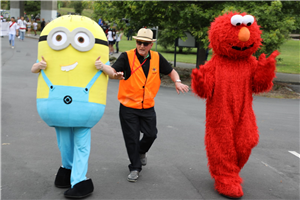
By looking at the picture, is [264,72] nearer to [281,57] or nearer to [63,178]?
[63,178]

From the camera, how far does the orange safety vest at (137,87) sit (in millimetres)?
4684

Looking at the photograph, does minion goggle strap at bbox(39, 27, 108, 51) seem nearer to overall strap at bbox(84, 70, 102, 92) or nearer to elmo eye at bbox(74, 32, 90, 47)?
elmo eye at bbox(74, 32, 90, 47)

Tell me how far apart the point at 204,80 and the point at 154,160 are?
186 cm

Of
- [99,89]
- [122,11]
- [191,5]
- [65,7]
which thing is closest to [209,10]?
[191,5]

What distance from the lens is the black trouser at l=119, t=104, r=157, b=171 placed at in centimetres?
471

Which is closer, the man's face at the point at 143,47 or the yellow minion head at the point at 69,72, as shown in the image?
the yellow minion head at the point at 69,72

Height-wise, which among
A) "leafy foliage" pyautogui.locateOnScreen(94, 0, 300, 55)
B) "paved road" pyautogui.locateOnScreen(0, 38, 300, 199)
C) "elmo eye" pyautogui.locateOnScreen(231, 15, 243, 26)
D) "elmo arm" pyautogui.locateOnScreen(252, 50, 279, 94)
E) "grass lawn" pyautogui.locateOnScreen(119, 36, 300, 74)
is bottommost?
"paved road" pyautogui.locateOnScreen(0, 38, 300, 199)

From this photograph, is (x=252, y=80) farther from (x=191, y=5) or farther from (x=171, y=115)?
(x=191, y=5)


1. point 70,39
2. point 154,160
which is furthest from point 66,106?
point 154,160

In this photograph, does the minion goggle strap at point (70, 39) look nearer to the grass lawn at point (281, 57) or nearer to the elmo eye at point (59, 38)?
the elmo eye at point (59, 38)

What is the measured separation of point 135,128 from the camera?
473 centimetres

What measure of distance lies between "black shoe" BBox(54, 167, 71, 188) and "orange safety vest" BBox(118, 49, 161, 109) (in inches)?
44.8

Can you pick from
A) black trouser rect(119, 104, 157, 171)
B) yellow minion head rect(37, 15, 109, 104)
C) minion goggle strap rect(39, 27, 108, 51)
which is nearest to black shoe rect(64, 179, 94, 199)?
black trouser rect(119, 104, 157, 171)

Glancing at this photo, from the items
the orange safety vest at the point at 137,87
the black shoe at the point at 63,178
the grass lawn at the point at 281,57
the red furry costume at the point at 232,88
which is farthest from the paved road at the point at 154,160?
the grass lawn at the point at 281,57
